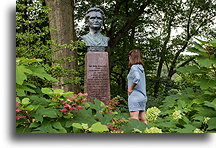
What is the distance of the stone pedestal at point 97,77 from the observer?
16.0 feet

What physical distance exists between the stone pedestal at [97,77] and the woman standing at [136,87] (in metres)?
1.26

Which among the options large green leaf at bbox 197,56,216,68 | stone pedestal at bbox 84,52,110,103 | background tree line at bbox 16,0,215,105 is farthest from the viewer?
background tree line at bbox 16,0,215,105

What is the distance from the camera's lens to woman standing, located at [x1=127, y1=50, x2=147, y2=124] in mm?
3557

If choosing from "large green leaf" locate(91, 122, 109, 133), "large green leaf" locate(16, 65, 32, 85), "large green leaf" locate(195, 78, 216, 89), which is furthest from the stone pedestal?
"large green leaf" locate(91, 122, 109, 133)

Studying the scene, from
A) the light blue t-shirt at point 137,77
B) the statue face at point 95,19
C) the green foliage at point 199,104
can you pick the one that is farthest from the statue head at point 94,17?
the green foliage at point 199,104

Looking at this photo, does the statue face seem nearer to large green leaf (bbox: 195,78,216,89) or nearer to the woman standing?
the woman standing

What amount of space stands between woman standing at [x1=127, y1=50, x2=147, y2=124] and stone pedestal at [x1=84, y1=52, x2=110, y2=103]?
1.26 m

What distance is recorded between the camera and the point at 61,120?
4.84 feet

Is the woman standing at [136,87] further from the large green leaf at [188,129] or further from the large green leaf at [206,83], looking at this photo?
the large green leaf at [188,129]

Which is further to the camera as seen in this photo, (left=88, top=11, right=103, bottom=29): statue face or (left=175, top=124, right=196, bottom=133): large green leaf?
(left=88, top=11, right=103, bottom=29): statue face

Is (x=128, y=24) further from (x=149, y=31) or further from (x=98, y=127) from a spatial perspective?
(x=98, y=127)

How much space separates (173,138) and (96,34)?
3556 millimetres

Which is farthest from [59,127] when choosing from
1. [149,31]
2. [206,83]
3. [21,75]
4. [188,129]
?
[149,31]
